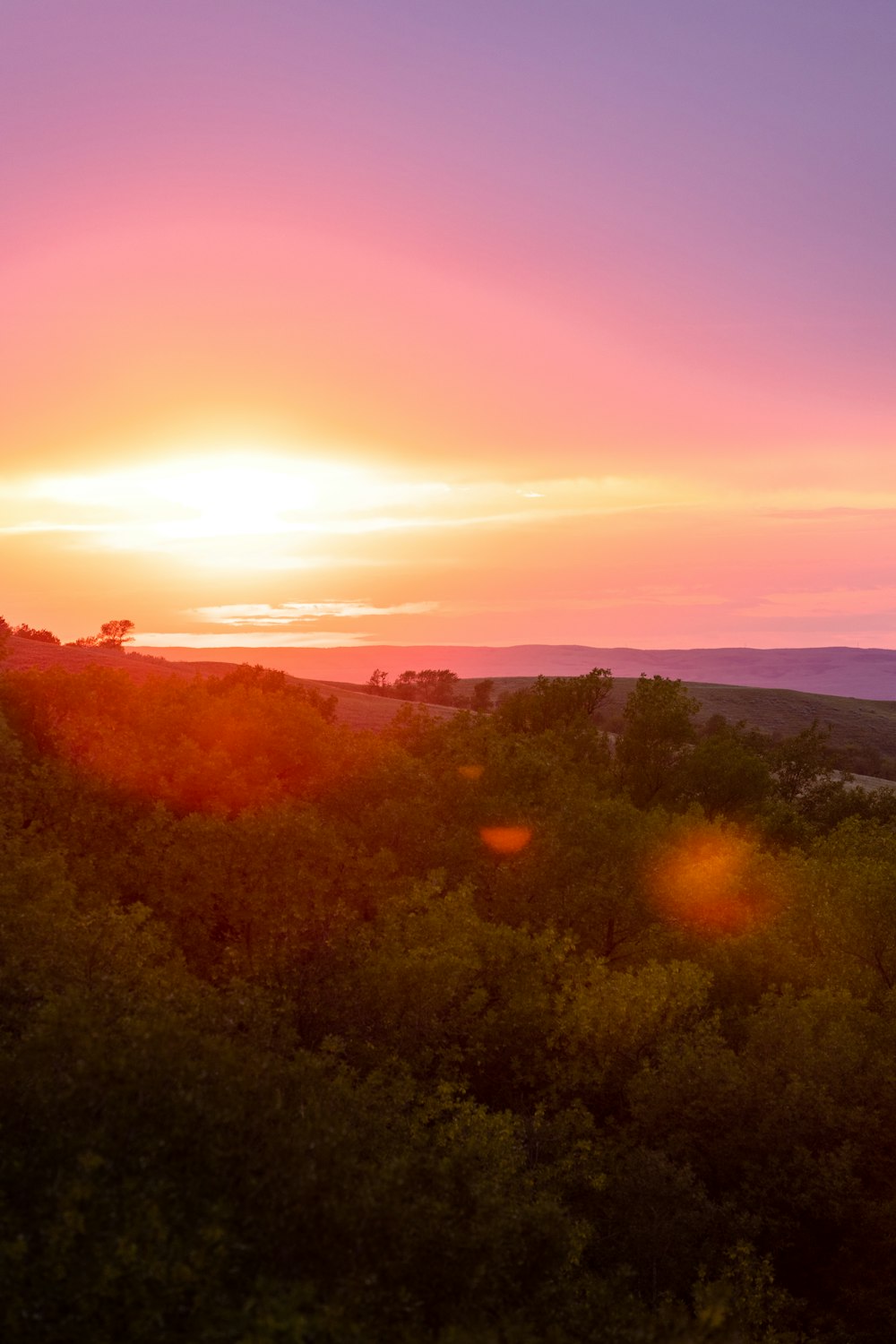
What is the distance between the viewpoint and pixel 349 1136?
73.0 feet

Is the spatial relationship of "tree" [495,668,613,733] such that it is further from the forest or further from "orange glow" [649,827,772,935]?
"orange glow" [649,827,772,935]

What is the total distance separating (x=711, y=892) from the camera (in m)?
51.5

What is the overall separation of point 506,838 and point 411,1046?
2051 centimetres

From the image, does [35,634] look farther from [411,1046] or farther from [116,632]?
[411,1046]

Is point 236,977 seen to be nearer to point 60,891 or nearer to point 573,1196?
point 60,891

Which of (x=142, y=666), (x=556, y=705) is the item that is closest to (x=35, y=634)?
(x=142, y=666)

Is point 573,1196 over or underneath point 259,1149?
underneath

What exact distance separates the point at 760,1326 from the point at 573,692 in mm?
54693

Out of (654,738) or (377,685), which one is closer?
(654,738)

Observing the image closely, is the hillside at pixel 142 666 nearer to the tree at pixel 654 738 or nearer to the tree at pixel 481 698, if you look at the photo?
the tree at pixel 481 698

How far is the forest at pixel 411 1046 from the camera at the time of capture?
1908cm

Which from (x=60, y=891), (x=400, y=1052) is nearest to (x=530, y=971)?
(x=400, y=1052)

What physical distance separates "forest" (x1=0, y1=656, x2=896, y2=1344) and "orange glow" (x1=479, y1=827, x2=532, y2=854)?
189mm

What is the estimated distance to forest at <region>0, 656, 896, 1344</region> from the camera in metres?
19.1
